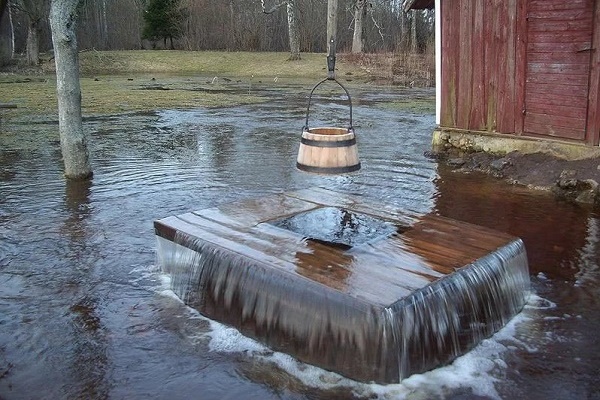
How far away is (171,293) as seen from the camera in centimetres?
533

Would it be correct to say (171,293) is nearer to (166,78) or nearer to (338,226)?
(338,226)

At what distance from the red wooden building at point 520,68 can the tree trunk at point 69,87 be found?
6.49 meters

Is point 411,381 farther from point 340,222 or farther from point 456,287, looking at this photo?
point 340,222

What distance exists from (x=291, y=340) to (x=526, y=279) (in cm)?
223

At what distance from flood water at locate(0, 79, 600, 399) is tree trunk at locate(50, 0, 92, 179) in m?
0.35

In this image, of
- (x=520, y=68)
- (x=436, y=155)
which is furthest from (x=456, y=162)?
(x=520, y=68)

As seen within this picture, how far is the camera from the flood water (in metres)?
3.94

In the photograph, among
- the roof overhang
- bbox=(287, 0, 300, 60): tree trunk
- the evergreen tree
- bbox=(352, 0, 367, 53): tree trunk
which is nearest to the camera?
the roof overhang

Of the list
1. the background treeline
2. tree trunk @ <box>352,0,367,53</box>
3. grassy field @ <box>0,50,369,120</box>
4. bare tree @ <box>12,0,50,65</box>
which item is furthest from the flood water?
the background treeline

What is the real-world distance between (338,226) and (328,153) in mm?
1019

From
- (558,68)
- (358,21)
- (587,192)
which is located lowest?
(587,192)

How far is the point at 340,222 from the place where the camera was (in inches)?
213

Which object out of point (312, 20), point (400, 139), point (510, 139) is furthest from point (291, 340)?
point (312, 20)

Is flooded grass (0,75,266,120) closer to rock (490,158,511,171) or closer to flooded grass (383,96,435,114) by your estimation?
flooded grass (383,96,435,114)
